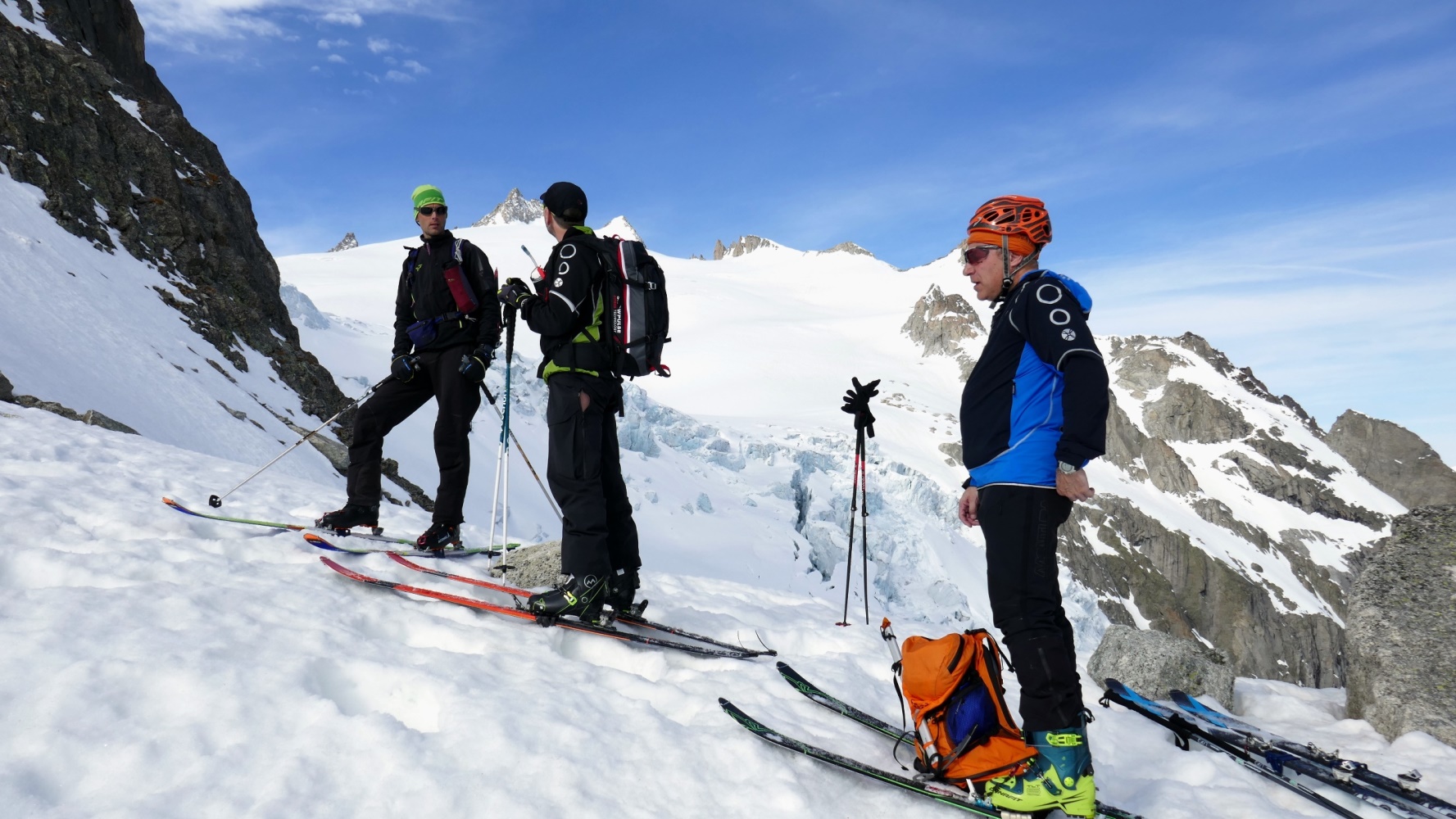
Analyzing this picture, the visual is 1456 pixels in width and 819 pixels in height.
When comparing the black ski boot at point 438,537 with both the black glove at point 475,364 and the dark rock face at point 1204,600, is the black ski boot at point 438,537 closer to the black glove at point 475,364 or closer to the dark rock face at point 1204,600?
the black glove at point 475,364

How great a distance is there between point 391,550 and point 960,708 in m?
4.25

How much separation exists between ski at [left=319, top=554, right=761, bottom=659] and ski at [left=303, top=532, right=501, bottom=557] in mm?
644

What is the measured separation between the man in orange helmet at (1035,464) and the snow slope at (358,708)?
59cm

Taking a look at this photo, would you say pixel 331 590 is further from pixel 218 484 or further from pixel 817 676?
pixel 218 484

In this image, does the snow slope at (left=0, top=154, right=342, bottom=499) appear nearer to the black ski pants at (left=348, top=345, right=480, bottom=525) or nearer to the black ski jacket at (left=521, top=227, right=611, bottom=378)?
the black ski pants at (left=348, top=345, right=480, bottom=525)

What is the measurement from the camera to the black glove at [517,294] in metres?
4.54

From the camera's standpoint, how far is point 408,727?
301 cm

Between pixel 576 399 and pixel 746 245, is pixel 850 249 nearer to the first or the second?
pixel 746 245

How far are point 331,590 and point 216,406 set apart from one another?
9.46m

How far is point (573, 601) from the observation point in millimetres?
4504

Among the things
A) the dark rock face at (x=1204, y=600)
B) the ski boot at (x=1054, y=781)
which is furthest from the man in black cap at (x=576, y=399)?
the dark rock face at (x=1204, y=600)

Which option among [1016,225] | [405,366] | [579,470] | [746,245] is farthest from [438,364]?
[746,245]

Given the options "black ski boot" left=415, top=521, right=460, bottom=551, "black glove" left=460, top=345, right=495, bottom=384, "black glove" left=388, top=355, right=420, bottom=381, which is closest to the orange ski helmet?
"black glove" left=460, top=345, right=495, bottom=384

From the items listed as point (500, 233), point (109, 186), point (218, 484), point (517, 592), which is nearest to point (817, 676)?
point (517, 592)
